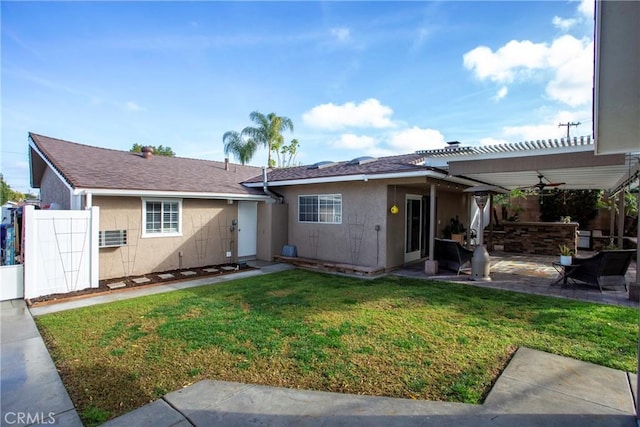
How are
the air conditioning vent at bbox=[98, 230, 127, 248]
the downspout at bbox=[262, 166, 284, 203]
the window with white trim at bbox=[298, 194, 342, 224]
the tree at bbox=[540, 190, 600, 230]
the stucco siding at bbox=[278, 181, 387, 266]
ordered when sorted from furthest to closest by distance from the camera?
the tree at bbox=[540, 190, 600, 230]
the downspout at bbox=[262, 166, 284, 203]
the window with white trim at bbox=[298, 194, 342, 224]
the stucco siding at bbox=[278, 181, 387, 266]
the air conditioning vent at bbox=[98, 230, 127, 248]

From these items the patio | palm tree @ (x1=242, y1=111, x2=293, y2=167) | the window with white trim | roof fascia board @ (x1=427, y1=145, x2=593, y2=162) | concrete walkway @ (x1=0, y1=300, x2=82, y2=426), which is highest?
palm tree @ (x1=242, y1=111, x2=293, y2=167)

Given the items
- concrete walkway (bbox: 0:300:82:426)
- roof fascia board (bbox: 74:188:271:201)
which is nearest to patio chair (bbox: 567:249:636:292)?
concrete walkway (bbox: 0:300:82:426)

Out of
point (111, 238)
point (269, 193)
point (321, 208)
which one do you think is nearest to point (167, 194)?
point (111, 238)

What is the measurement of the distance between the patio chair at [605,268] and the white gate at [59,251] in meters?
12.7

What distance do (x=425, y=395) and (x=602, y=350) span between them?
10.2ft

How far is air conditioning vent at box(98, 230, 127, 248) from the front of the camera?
9.20 m

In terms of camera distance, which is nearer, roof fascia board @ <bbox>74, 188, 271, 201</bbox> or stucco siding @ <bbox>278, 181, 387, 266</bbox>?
roof fascia board @ <bbox>74, 188, 271, 201</bbox>

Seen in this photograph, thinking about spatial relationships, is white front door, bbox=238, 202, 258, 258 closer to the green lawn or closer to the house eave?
the house eave

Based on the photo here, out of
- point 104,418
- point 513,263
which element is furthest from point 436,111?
point 104,418

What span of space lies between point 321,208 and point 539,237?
1045 centimetres

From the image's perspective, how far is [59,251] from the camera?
7992 millimetres

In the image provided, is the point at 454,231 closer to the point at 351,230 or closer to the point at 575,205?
the point at 351,230

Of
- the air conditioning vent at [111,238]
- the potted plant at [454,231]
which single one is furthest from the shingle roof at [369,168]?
the air conditioning vent at [111,238]

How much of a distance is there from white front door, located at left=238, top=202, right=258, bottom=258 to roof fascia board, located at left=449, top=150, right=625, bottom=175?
26.3ft
